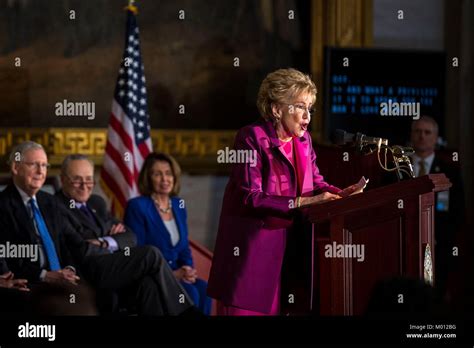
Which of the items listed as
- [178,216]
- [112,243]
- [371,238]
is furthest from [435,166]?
[371,238]

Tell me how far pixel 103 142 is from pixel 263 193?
488 centimetres

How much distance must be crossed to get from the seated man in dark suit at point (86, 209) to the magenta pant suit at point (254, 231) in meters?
2.20

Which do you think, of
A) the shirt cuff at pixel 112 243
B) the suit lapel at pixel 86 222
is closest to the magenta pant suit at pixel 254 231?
the shirt cuff at pixel 112 243

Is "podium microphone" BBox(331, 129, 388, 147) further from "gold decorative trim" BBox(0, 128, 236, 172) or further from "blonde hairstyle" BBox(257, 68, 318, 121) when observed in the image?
"gold decorative trim" BBox(0, 128, 236, 172)

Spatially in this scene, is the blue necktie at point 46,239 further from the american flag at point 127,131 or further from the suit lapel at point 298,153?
the american flag at point 127,131

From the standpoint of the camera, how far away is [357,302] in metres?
4.31

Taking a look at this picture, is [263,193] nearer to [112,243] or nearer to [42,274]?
[42,274]

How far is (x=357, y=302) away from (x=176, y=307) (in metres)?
2.38

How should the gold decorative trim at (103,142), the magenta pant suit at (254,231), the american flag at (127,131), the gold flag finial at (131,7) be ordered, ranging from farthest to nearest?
the gold decorative trim at (103,142) < the gold flag finial at (131,7) < the american flag at (127,131) < the magenta pant suit at (254,231)

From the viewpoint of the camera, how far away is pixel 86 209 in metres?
6.74

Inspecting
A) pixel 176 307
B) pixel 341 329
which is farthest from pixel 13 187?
pixel 341 329

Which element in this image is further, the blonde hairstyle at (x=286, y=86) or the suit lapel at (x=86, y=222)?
the suit lapel at (x=86, y=222)

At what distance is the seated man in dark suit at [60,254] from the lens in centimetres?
596

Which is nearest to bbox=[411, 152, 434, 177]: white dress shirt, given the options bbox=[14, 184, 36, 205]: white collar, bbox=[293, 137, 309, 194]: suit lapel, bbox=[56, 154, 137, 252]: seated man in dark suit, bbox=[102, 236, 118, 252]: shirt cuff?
bbox=[56, 154, 137, 252]: seated man in dark suit
